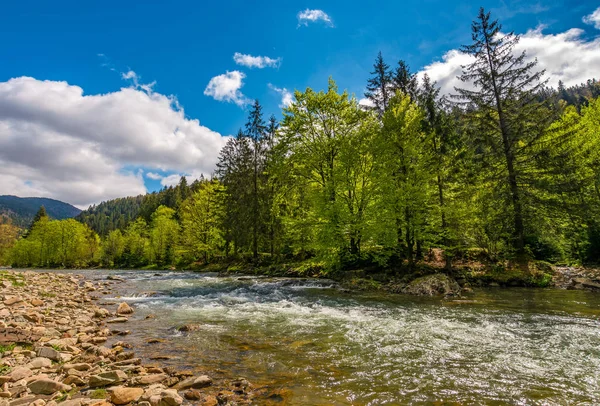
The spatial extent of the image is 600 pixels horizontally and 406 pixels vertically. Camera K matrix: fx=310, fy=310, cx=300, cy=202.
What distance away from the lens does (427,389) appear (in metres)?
5.19

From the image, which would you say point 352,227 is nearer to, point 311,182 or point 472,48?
point 311,182

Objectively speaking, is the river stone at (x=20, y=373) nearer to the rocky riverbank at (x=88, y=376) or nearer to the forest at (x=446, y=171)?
the rocky riverbank at (x=88, y=376)

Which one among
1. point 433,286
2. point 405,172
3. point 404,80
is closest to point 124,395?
point 433,286

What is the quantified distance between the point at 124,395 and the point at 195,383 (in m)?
1.14

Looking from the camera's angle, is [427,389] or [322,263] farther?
[322,263]

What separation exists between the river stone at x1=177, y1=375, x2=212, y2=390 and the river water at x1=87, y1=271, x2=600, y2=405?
46 cm

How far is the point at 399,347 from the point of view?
734cm

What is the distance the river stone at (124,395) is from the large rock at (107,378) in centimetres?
58

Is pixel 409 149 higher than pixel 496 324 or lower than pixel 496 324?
higher

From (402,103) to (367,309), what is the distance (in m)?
13.9

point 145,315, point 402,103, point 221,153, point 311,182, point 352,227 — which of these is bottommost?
point 145,315

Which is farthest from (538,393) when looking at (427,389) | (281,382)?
(281,382)

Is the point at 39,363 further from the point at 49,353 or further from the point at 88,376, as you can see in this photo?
the point at 88,376

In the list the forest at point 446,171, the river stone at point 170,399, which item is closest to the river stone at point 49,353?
the river stone at point 170,399
